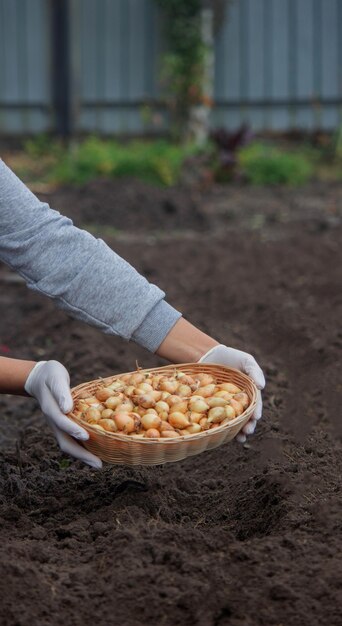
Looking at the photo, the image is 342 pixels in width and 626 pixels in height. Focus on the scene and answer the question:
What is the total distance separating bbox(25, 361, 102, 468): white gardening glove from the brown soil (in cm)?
21

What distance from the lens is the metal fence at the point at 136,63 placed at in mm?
11617

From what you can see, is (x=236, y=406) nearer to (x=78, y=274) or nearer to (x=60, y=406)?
(x=60, y=406)

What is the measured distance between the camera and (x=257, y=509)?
3012 millimetres

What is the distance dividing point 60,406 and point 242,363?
0.59 meters

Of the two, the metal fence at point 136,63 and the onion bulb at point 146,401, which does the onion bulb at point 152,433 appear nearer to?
the onion bulb at point 146,401

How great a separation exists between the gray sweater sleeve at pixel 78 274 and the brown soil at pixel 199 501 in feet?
1.63

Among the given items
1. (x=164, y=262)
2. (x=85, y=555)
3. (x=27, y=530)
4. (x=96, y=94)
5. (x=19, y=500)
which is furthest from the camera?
(x=96, y=94)

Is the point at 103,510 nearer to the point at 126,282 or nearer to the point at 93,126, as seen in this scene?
the point at 126,282

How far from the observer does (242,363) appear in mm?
3096

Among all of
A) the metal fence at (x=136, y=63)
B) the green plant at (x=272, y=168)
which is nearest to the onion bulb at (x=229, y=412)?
the green plant at (x=272, y=168)

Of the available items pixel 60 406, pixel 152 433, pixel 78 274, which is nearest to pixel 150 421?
pixel 152 433

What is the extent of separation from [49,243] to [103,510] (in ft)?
2.65

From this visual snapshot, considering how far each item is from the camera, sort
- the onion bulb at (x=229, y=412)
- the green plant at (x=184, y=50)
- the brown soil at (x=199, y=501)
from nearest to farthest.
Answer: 1. the brown soil at (x=199, y=501)
2. the onion bulb at (x=229, y=412)
3. the green plant at (x=184, y=50)

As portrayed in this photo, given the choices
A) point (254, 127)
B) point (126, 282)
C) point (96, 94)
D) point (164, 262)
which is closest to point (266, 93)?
point (254, 127)
